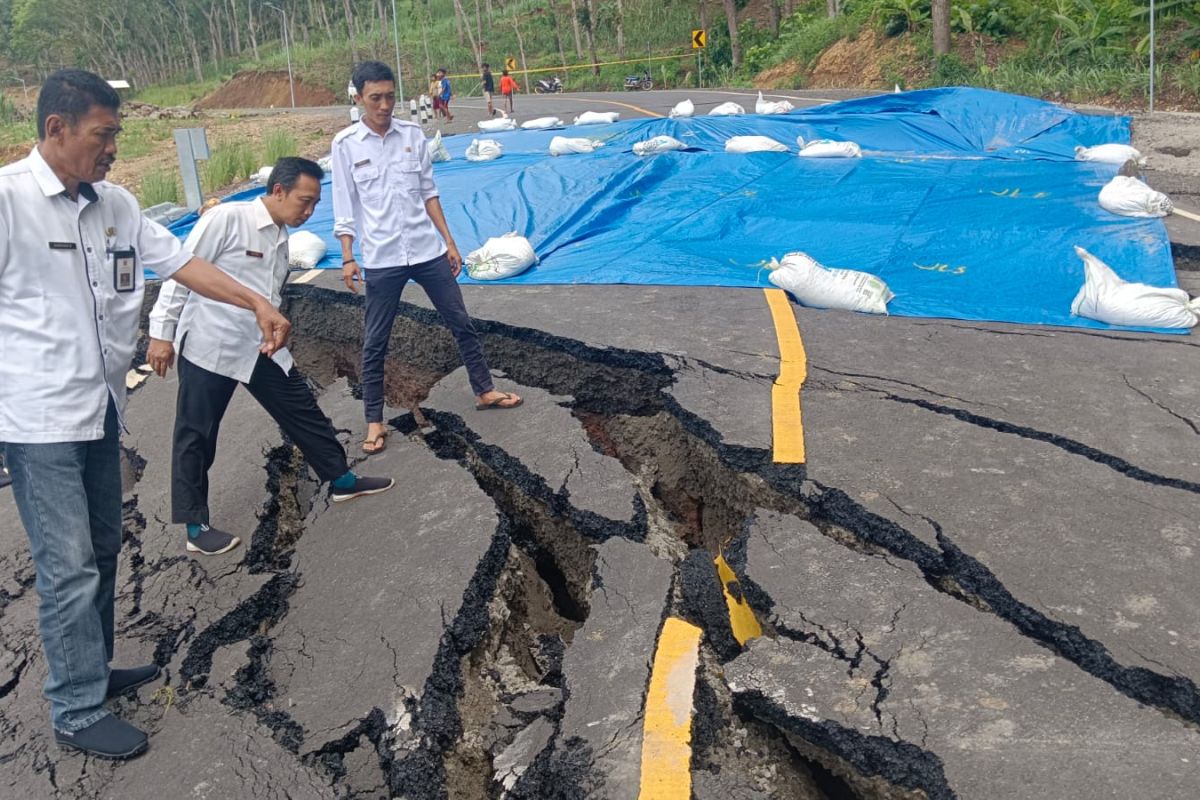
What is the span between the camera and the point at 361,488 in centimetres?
441

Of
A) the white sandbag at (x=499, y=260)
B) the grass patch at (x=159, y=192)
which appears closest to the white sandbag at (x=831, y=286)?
the white sandbag at (x=499, y=260)

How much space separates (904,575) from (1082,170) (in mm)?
7593

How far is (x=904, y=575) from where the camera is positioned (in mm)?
3230

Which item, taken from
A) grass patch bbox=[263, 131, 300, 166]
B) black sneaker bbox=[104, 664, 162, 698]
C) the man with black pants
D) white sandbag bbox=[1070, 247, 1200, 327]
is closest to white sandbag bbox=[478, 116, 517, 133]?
grass patch bbox=[263, 131, 300, 166]

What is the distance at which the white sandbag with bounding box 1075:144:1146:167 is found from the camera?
9.48 metres

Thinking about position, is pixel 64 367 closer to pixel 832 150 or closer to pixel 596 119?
pixel 832 150

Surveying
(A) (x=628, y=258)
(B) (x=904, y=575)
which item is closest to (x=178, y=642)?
(B) (x=904, y=575)

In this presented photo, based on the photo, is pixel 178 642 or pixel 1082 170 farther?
pixel 1082 170

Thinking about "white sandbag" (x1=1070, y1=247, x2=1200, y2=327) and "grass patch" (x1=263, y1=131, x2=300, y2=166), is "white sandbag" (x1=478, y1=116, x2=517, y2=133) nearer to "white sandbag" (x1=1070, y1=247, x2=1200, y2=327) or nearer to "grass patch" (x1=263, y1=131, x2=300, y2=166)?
"grass patch" (x1=263, y1=131, x2=300, y2=166)

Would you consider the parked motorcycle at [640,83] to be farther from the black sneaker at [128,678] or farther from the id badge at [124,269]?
the black sneaker at [128,678]

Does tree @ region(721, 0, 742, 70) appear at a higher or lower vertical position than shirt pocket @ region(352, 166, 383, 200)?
higher

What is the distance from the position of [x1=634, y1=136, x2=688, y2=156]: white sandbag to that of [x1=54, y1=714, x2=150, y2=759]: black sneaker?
924 centimetres

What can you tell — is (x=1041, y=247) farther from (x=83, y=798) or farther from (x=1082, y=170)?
(x=83, y=798)

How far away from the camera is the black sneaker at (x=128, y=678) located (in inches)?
125
